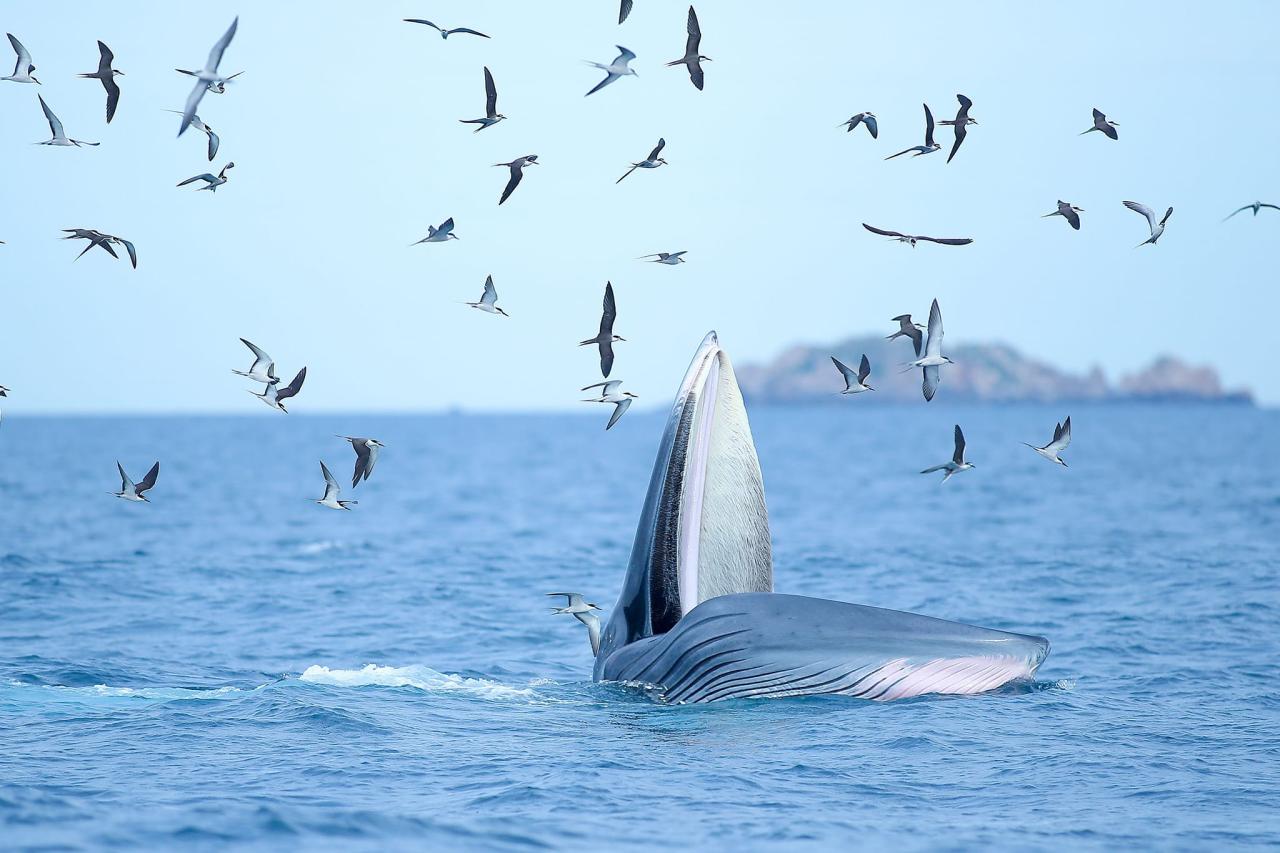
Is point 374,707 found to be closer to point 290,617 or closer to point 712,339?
point 712,339

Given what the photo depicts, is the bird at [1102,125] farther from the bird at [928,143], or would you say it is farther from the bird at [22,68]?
the bird at [22,68]

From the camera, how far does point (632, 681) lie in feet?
41.2

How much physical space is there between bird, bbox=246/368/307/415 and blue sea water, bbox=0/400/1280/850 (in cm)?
274

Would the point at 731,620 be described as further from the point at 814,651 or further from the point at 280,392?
the point at 280,392

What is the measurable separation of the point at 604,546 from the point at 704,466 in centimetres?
2058

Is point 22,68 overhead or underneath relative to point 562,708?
overhead

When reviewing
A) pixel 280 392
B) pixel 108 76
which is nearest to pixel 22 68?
pixel 108 76

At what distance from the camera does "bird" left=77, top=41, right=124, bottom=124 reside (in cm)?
1462

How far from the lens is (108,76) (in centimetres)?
1487

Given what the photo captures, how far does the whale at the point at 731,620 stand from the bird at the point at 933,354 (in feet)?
8.61

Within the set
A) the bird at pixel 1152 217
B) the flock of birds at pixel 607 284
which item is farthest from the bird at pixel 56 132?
the bird at pixel 1152 217

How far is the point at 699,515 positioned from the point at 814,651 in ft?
4.70

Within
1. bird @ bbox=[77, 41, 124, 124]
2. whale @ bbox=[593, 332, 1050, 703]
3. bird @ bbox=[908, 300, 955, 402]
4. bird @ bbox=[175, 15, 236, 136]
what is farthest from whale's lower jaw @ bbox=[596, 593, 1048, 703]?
bird @ bbox=[77, 41, 124, 124]

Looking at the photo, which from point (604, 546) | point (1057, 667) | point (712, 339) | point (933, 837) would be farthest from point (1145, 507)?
point (933, 837)
